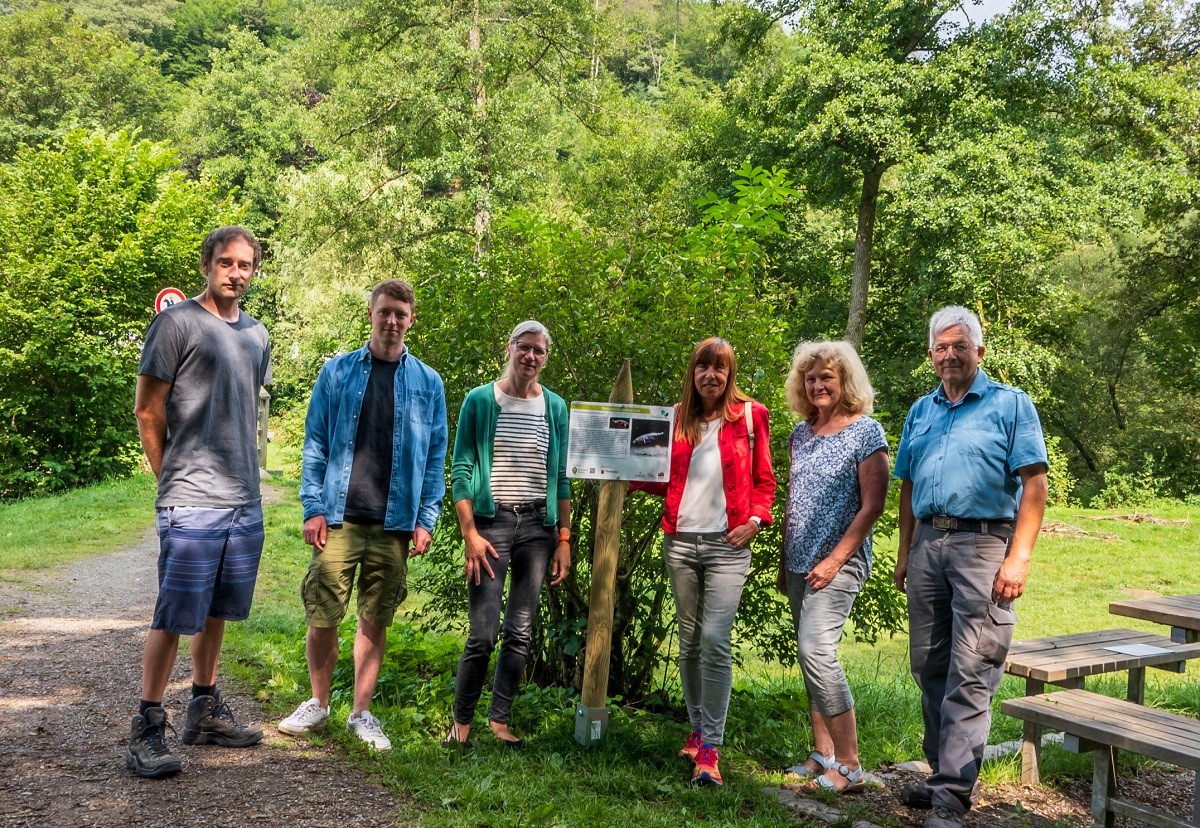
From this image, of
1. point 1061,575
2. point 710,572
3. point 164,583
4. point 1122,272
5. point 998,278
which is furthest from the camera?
point 1122,272

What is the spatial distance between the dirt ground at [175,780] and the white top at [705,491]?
53.1 inches

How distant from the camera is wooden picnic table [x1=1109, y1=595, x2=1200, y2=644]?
569 cm

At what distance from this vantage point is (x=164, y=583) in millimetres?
4062

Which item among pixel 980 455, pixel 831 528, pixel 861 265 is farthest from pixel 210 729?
pixel 861 265

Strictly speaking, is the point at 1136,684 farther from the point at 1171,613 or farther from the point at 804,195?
the point at 804,195

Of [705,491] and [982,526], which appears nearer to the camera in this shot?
[982,526]

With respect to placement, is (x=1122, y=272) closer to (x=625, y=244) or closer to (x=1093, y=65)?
(x=1093, y=65)

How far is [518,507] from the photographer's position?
4617mm

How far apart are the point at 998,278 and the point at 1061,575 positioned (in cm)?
1005

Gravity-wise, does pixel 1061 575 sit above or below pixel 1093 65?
below

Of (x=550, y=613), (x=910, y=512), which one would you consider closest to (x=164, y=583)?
(x=550, y=613)

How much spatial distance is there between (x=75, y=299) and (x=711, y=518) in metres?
16.0

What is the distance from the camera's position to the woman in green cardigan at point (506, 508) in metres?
4.58

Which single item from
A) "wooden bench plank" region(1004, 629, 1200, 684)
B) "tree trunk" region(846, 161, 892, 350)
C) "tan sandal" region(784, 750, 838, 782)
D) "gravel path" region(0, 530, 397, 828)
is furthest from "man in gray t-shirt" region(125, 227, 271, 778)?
"tree trunk" region(846, 161, 892, 350)
